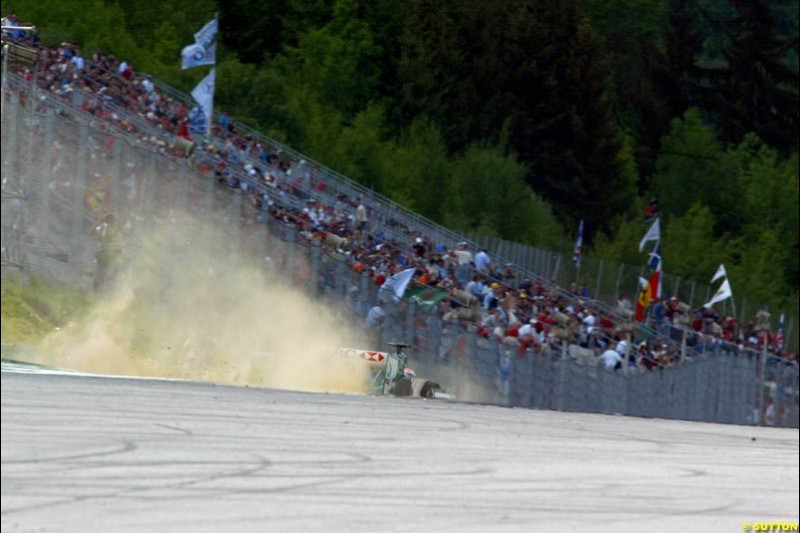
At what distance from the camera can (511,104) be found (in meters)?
29.7

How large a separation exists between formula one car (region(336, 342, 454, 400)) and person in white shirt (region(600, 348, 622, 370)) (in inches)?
265

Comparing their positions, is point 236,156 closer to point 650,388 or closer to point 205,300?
point 205,300

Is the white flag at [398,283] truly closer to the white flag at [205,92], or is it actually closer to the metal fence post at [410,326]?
the metal fence post at [410,326]

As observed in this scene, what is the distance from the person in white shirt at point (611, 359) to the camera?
80.5ft

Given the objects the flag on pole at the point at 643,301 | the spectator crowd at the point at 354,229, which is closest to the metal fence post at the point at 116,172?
the spectator crowd at the point at 354,229

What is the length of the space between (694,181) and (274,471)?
139 ft

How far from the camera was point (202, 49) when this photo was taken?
2350 centimetres

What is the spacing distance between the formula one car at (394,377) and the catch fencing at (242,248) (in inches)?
30.3

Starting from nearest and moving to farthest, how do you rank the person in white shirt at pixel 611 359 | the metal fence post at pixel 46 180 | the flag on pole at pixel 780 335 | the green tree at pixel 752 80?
the metal fence post at pixel 46 180, the person in white shirt at pixel 611 359, the flag on pole at pixel 780 335, the green tree at pixel 752 80

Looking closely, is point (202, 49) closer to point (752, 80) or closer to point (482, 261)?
point (482, 261)

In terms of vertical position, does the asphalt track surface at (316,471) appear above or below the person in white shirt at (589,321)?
below

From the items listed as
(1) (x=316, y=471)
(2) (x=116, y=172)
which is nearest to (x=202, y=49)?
(2) (x=116, y=172)

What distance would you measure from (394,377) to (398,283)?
7.02 ft

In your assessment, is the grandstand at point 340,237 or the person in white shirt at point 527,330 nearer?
the grandstand at point 340,237
